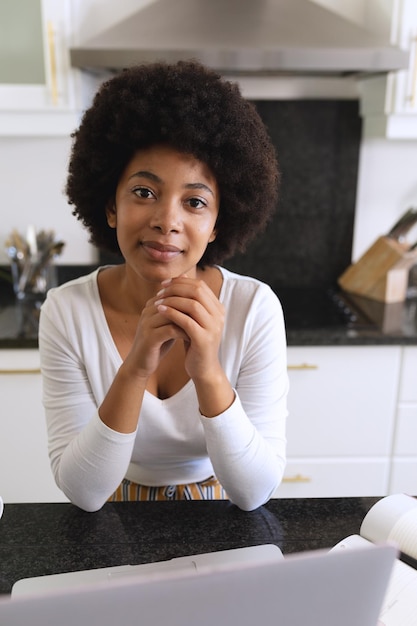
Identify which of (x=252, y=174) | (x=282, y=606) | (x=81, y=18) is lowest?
(x=282, y=606)

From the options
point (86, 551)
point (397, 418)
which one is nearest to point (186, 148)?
point (86, 551)

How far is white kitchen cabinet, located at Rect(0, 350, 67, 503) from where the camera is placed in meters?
1.79

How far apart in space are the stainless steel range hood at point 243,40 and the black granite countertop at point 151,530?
1.25 metres

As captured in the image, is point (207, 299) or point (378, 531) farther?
point (207, 299)

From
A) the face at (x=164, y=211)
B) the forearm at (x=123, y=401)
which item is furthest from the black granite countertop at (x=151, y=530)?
the face at (x=164, y=211)

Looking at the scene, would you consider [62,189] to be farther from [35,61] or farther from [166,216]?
[166,216]

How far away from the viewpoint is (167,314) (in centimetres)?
88

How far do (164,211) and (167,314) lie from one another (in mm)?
160

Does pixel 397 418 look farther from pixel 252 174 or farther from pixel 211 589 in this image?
pixel 211 589

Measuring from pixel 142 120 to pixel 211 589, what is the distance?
0.73 metres

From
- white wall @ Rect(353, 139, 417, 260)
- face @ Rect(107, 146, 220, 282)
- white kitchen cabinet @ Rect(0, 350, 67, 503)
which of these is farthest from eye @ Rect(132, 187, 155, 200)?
white wall @ Rect(353, 139, 417, 260)

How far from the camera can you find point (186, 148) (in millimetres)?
920

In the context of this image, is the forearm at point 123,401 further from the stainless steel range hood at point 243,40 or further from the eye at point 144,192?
the stainless steel range hood at point 243,40

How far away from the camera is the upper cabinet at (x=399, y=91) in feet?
5.89
